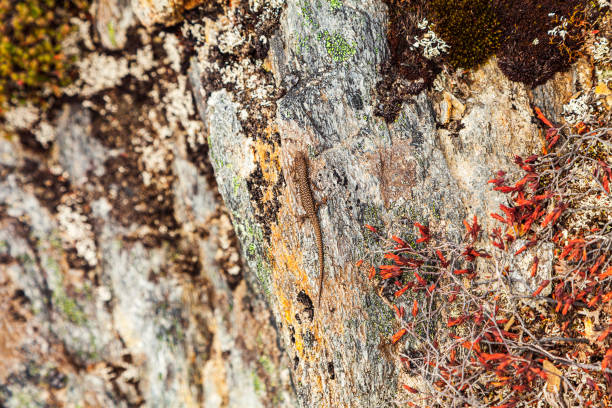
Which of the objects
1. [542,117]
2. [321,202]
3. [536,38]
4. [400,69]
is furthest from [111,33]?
[542,117]

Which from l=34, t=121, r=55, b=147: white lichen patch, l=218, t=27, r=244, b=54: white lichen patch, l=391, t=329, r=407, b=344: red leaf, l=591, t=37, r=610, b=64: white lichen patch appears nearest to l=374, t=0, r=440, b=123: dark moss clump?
l=591, t=37, r=610, b=64: white lichen patch

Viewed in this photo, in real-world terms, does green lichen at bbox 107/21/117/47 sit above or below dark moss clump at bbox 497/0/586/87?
above

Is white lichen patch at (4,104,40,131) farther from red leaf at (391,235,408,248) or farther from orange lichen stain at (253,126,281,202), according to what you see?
red leaf at (391,235,408,248)

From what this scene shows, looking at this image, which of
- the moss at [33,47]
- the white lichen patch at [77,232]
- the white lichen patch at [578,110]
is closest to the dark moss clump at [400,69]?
the white lichen patch at [578,110]

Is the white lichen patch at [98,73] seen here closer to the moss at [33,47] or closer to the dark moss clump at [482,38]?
the moss at [33,47]

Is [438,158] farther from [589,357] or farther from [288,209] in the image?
[589,357]

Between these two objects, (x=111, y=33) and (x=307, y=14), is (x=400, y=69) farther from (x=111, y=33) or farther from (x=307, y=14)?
(x=111, y=33)
